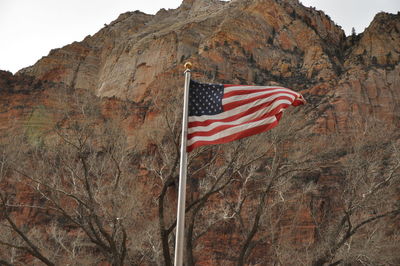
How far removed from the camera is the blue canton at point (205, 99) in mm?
9195

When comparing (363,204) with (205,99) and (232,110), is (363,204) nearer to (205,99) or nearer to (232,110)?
(232,110)

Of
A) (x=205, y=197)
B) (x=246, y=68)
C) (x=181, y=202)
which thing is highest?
(x=246, y=68)

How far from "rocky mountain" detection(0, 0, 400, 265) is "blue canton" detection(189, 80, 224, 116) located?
82.8 feet

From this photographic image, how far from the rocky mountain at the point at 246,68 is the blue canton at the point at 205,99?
25.2m

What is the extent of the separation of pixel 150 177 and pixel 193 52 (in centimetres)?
2463

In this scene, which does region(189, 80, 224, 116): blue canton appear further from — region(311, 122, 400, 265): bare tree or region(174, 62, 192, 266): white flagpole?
region(311, 122, 400, 265): bare tree

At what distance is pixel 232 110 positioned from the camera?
9.28 meters

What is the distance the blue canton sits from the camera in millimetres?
9195

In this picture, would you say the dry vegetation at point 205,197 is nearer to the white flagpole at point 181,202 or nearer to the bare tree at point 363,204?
the bare tree at point 363,204

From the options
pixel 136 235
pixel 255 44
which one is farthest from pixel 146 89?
pixel 136 235

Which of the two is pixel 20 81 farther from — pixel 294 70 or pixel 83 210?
pixel 83 210

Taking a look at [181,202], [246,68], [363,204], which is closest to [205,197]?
[363,204]

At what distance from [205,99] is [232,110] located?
592mm

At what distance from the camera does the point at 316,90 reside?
156 feet
